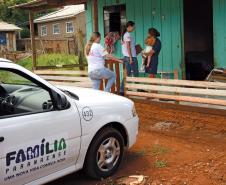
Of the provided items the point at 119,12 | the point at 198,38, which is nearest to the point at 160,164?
the point at 198,38

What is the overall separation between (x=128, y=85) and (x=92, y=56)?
134 cm

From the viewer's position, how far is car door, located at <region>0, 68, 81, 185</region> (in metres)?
4.45

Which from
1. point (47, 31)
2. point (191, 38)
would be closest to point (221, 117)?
point (191, 38)

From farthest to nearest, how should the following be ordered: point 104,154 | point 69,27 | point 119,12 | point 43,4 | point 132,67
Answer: point 69,27 < point 43,4 < point 119,12 < point 132,67 < point 104,154

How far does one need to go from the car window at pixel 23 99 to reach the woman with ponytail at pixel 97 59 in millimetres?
4112

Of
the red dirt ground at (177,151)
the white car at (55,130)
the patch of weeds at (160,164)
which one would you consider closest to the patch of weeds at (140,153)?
the red dirt ground at (177,151)

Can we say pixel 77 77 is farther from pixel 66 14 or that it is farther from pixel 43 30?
pixel 43 30

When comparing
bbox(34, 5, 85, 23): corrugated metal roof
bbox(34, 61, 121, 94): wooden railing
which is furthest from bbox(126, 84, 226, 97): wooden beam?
bbox(34, 5, 85, 23): corrugated metal roof

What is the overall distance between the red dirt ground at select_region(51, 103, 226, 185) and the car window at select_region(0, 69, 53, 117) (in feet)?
4.13

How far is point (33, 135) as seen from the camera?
4.64 m

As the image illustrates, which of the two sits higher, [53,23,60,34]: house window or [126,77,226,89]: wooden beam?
[53,23,60,34]: house window

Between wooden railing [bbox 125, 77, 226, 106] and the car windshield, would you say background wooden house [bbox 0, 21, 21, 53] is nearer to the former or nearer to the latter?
wooden railing [bbox 125, 77, 226, 106]

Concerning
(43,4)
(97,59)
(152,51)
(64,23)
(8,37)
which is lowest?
(97,59)

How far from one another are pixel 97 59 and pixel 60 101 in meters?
4.66
